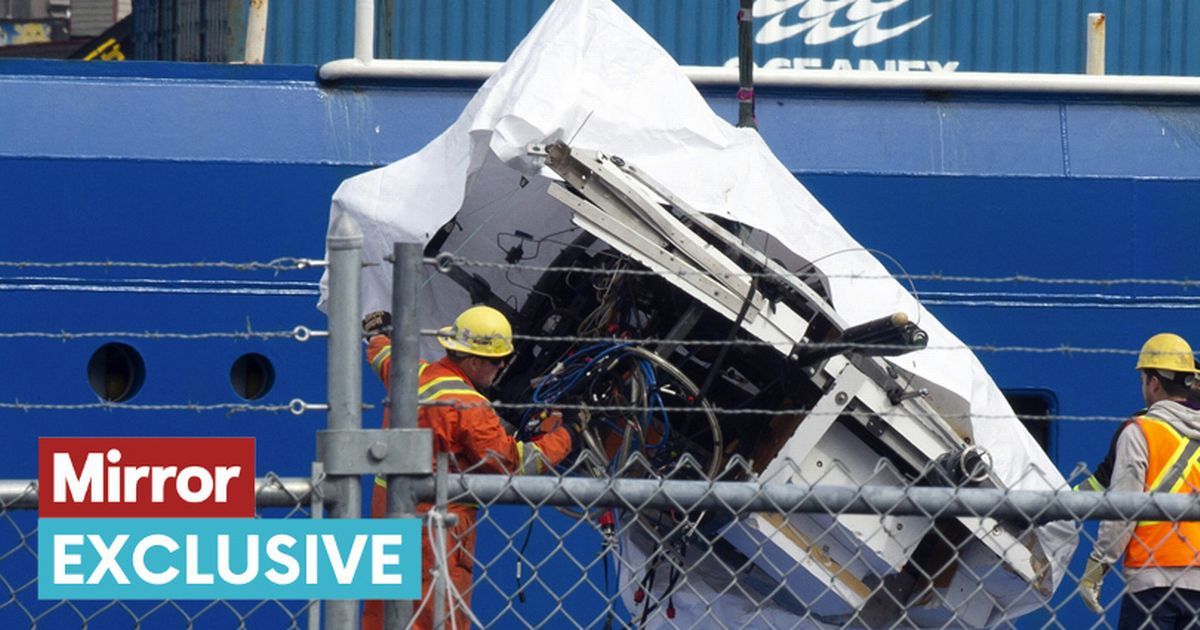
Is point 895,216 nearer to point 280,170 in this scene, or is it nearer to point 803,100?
point 803,100

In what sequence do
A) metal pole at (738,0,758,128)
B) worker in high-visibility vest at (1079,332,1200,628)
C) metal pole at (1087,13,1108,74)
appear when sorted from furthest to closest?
metal pole at (1087,13,1108,74), metal pole at (738,0,758,128), worker in high-visibility vest at (1079,332,1200,628)

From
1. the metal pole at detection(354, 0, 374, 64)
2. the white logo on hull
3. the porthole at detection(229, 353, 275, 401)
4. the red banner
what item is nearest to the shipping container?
the white logo on hull

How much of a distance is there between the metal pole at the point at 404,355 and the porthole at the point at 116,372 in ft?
12.4

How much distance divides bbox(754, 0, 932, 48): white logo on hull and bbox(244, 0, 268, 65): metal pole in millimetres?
2279

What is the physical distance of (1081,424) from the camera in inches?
262

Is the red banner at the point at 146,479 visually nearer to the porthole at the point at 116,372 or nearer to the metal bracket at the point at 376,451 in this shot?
the metal bracket at the point at 376,451

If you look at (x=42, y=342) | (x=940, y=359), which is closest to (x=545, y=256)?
(x=940, y=359)

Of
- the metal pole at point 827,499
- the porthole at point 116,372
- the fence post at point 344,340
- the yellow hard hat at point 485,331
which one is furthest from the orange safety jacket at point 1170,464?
the porthole at point 116,372

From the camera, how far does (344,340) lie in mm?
2488

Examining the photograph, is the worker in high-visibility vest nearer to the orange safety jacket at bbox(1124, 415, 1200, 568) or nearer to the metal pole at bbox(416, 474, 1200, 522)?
the orange safety jacket at bbox(1124, 415, 1200, 568)

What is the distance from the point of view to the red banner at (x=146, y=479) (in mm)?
2535

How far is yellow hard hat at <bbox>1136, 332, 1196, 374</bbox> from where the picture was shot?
17.0ft

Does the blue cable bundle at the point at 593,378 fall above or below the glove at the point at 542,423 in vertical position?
above

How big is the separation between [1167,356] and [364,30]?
10.5ft
